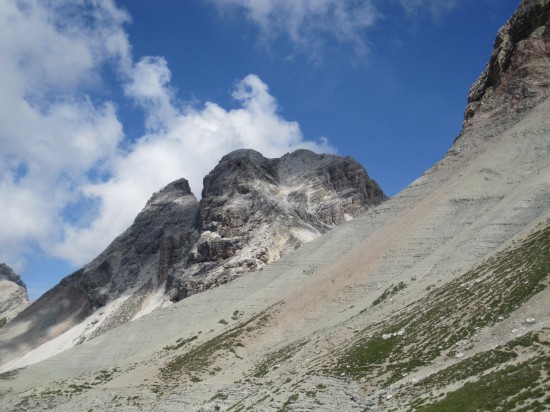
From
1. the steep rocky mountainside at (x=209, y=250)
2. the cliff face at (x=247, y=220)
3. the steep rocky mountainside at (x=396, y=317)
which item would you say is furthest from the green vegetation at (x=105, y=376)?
the cliff face at (x=247, y=220)

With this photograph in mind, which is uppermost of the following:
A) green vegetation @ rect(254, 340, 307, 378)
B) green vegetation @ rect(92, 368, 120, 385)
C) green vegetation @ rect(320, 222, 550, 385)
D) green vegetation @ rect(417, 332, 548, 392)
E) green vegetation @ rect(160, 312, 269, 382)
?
green vegetation @ rect(92, 368, 120, 385)

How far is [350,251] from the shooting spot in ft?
270

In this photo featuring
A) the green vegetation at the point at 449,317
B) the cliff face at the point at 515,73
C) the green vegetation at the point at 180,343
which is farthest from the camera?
the cliff face at the point at 515,73

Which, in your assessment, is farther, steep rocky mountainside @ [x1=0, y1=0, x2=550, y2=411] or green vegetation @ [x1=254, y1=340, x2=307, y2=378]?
green vegetation @ [x1=254, y1=340, x2=307, y2=378]

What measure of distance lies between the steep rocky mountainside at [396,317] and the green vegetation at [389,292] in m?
0.23

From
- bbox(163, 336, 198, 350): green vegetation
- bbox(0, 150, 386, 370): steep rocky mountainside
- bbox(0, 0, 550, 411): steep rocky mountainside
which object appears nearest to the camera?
bbox(0, 0, 550, 411): steep rocky mountainside

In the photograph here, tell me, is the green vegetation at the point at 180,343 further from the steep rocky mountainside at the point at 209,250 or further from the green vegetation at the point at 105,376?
the steep rocky mountainside at the point at 209,250

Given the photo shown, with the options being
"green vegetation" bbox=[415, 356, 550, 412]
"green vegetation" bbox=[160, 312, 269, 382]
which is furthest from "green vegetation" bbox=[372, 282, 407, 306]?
"green vegetation" bbox=[415, 356, 550, 412]

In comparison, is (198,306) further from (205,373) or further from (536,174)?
(536,174)

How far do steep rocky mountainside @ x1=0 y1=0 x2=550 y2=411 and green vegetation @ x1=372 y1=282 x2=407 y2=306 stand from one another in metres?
0.23

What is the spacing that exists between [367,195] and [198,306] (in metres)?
120

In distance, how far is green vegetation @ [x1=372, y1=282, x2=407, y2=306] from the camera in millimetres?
58594

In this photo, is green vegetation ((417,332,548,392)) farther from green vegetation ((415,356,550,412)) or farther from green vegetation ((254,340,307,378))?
green vegetation ((254,340,307,378))

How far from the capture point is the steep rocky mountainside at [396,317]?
34.5 meters
